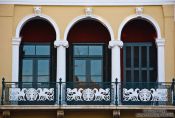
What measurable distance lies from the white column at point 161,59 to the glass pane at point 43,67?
4.41 m

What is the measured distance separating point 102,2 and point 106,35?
4.84 feet

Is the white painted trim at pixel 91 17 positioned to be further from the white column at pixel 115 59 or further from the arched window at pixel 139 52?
the arched window at pixel 139 52

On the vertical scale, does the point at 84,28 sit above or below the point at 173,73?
above

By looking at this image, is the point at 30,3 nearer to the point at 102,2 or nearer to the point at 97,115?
the point at 102,2

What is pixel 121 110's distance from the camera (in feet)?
81.1

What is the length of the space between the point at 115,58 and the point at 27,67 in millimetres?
3554

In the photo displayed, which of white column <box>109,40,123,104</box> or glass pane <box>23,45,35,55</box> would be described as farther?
glass pane <box>23,45,35,55</box>

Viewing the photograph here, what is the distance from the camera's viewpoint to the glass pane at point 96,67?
26531mm

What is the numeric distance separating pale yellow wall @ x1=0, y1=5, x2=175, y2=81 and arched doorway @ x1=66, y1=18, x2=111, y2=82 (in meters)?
0.54

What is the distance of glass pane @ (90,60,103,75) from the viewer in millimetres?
26531

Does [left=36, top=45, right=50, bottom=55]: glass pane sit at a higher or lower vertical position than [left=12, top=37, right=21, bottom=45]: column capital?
lower

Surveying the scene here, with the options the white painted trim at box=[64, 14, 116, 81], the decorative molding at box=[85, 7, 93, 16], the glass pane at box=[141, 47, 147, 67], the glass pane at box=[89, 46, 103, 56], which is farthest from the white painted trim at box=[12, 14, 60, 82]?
the glass pane at box=[141, 47, 147, 67]

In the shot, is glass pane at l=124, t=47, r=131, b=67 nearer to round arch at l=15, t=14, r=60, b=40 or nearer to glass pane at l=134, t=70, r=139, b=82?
glass pane at l=134, t=70, r=139, b=82

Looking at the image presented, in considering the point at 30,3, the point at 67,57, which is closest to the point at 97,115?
the point at 67,57
